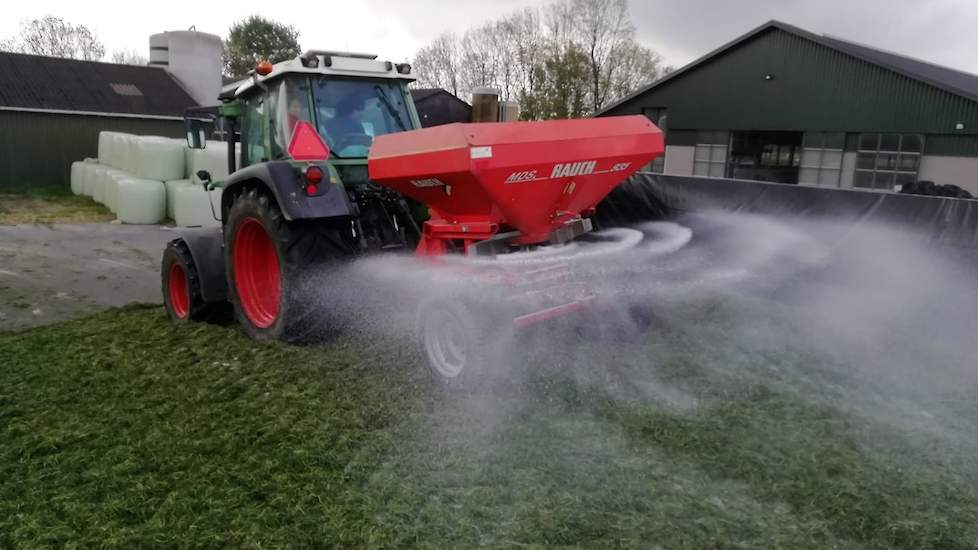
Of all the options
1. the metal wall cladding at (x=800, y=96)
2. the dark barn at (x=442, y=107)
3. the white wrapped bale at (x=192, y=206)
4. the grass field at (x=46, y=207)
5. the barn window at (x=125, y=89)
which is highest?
the metal wall cladding at (x=800, y=96)

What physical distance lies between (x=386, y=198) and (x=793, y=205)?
346 cm

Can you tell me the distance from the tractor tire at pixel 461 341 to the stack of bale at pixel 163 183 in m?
9.31

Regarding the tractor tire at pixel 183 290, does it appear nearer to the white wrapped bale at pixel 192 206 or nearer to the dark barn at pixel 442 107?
the white wrapped bale at pixel 192 206

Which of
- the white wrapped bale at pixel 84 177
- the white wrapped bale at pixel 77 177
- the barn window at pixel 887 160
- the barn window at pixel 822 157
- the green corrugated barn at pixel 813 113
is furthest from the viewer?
the barn window at pixel 822 157

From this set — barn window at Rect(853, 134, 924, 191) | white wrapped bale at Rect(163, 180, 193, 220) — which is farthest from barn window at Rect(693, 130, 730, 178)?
white wrapped bale at Rect(163, 180, 193, 220)

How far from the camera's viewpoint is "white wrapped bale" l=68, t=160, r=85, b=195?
17.0m

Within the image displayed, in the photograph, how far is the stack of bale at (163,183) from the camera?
1278 centimetres

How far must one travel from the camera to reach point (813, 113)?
21641 mm

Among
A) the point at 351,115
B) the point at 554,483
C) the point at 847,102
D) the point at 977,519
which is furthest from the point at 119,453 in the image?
the point at 847,102

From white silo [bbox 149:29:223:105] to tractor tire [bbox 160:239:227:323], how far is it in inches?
725

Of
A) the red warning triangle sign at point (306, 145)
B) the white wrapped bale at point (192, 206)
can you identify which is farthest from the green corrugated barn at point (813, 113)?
the red warning triangle sign at point (306, 145)

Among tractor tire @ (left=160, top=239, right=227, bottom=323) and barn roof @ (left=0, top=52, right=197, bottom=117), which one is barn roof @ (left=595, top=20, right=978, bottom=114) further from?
tractor tire @ (left=160, top=239, right=227, bottom=323)

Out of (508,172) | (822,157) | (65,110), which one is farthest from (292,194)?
(822,157)

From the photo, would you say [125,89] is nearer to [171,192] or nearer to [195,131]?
[171,192]
